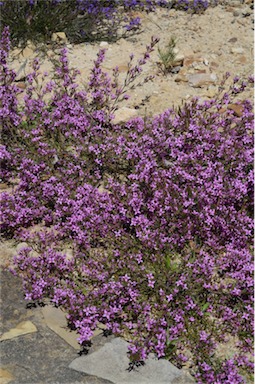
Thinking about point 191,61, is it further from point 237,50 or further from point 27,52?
point 27,52

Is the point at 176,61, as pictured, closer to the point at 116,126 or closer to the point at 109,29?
the point at 109,29

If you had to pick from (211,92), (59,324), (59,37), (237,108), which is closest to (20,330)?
(59,324)

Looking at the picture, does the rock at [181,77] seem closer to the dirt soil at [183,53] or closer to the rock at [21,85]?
the dirt soil at [183,53]

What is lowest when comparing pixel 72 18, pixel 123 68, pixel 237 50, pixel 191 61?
pixel 123 68

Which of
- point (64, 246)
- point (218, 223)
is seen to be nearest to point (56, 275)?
point (64, 246)

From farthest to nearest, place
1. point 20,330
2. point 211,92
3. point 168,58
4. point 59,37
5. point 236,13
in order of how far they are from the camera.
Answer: point 236,13 → point 59,37 → point 168,58 → point 211,92 → point 20,330
